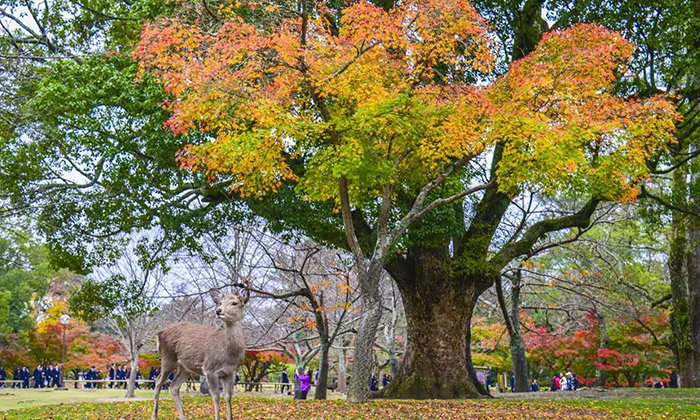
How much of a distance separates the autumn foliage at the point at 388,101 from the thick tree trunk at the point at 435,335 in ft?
11.0

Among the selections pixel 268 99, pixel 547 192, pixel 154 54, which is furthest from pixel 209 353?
pixel 547 192

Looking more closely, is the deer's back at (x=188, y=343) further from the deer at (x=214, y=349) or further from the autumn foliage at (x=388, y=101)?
the autumn foliage at (x=388, y=101)

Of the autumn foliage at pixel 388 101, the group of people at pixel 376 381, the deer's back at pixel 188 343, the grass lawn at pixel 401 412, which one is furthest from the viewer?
the group of people at pixel 376 381

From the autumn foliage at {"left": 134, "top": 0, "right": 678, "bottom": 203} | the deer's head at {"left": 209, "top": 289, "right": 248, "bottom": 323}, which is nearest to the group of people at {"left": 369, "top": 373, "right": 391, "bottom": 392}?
the autumn foliage at {"left": 134, "top": 0, "right": 678, "bottom": 203}

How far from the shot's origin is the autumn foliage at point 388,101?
33.6ft

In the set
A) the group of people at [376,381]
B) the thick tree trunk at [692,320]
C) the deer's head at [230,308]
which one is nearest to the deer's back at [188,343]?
→ the deer's head at [230,308]

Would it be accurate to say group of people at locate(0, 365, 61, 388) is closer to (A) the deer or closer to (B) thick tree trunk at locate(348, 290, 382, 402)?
(B) thick tree trunk at locate(348, 290, 382, 402)

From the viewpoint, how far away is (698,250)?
19734mm

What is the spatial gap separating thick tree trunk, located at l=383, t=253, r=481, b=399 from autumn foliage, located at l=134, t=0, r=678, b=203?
3345 millimetres

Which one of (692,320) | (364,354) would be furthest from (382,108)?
(692,320)

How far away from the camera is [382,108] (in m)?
9.89

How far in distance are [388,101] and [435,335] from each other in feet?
21.6

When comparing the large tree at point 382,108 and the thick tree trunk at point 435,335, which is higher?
the large tree at point 382,108

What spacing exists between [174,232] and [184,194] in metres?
1.07
